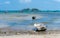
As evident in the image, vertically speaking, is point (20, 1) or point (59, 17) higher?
point (20, 1)

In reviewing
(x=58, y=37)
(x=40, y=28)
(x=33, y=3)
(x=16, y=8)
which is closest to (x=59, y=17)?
(x=33, y=3)

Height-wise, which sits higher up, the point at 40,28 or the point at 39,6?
the point at 39,6

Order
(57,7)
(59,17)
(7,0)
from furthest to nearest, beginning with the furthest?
(59,17), (7,0), (57,7)

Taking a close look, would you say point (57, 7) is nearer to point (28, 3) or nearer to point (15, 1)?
point (28, 3)

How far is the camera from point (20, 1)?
977 cm

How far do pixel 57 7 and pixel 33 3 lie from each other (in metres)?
1.46

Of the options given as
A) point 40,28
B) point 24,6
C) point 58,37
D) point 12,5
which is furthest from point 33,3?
point 58,37

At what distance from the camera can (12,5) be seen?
953cm

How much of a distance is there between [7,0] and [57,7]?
256 centimetres

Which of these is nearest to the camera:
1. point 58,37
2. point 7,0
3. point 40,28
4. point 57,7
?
point 58,37

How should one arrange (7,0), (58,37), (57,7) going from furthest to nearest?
(7,0), (57,7), (58,37)

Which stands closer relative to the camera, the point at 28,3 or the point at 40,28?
the point at 40,28

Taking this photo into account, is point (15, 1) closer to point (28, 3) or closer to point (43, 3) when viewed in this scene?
point (28, 3)

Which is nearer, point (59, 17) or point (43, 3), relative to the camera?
point (43, 3)
